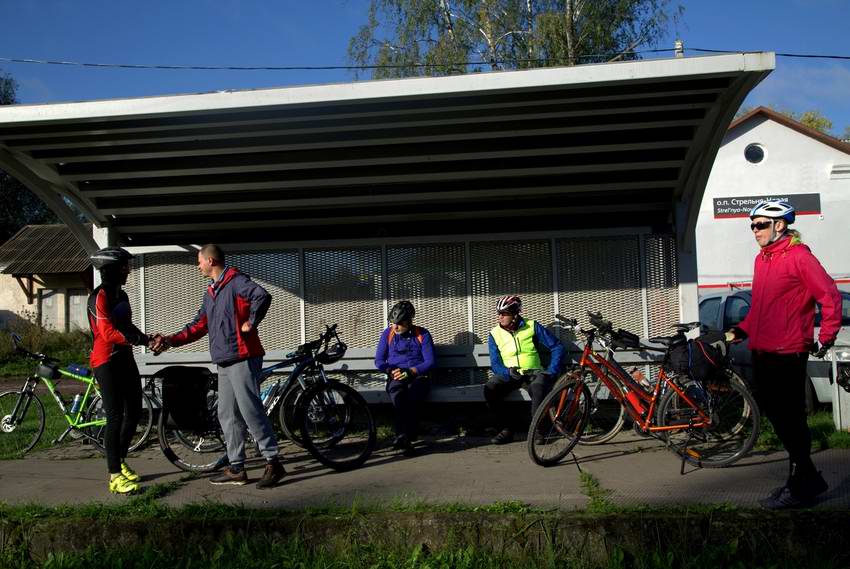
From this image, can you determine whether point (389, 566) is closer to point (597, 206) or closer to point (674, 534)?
point (674, 534)

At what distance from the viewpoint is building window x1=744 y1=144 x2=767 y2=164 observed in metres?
28.5

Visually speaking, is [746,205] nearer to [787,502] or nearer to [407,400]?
[407,400]

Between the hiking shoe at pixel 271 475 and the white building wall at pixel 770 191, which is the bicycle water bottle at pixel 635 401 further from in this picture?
the white building wall at pixel 770 191

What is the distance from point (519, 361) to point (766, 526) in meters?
2.98

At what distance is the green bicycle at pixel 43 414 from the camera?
7.12m

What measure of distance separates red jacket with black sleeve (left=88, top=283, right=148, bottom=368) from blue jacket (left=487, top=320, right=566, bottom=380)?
121 inches

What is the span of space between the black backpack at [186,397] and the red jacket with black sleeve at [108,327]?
58cm

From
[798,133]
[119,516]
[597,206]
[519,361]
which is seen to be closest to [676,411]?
[519,361]

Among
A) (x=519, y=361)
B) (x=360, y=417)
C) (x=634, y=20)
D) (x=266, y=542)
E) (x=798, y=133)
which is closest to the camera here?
(x=266, y=542)

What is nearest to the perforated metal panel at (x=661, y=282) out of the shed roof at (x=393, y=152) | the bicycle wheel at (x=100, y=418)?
the shed roof at (x=393, y=152)

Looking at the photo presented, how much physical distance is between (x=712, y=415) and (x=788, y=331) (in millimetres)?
1502

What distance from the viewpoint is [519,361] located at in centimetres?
703

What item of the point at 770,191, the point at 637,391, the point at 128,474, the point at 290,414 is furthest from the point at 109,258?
the point at 770,191

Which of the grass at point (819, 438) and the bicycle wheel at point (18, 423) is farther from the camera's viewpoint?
the bicycle wheel at point (18, 423)
